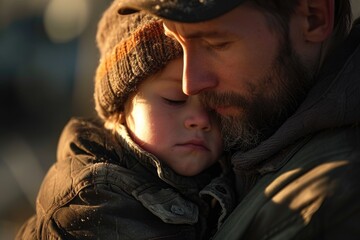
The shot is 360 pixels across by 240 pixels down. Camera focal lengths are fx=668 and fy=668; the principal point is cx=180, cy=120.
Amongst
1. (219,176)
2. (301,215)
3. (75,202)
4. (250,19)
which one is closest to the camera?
(301,215)

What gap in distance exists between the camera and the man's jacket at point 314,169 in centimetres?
190

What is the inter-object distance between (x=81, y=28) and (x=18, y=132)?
123 cm

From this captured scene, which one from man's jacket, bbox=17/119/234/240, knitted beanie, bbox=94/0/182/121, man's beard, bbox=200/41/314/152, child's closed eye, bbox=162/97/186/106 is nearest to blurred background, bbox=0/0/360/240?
knitted beanie, bbox=94/0/182/121

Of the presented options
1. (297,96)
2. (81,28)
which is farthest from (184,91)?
(81,28)

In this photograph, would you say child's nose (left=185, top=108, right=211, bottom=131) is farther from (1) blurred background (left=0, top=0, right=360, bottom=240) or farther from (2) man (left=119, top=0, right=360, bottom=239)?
(1) blurred background (left=0, top=0, right=360, bottom=240)

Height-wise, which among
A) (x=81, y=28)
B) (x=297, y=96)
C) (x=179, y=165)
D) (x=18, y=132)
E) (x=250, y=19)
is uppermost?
(x=250, y=19)

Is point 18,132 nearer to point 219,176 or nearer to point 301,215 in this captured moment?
point 219,176

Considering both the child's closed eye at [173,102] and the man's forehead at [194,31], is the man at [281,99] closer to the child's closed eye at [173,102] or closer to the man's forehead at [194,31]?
the man's forehead at [194,31]

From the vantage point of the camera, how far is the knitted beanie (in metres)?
2.42

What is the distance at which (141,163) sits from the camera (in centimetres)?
248

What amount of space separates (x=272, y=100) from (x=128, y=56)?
1.87 feet

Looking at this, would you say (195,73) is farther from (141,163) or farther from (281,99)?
(141,163)

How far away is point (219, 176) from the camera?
2.55 metres

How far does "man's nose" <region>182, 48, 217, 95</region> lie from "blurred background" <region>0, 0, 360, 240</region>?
4330mm
